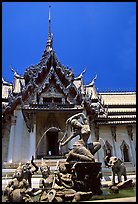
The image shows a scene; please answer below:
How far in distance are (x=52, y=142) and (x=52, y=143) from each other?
73 millimetres

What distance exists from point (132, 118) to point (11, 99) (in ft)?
29.6

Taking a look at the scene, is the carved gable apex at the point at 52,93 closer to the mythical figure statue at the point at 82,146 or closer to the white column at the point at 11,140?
the white column at the point at 11,140

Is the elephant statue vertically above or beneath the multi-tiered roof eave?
beneath

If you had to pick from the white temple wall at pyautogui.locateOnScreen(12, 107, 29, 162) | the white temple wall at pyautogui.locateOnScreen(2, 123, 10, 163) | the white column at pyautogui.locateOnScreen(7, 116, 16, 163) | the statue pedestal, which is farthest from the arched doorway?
the statue pedestal

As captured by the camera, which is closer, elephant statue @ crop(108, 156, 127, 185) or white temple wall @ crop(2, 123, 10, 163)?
elephant statue @ crop(108, 156, 127, 185)

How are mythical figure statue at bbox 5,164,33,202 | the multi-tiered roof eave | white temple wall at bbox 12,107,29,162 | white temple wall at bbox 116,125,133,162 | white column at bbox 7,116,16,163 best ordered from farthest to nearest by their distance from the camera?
white temple wall at bbox 116,125,133,162 → the multi-tiered roof eave → white temple wall at bbox 12,107,29,162 → white column at bbox 7,116,16,163 → mythical figure statue at bbox 5,164,33,202

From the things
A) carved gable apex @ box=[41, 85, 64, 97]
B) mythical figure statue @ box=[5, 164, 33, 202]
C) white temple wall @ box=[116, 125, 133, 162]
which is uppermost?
carved gable apex @ box=[41, 85, 64, 97]

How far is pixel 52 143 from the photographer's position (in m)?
16.8

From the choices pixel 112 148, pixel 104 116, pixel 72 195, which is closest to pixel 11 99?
pixel 104 116

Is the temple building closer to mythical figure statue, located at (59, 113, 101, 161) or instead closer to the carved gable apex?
the carved gable apex

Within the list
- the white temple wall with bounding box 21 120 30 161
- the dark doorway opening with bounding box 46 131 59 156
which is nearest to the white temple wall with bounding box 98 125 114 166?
the dark doorway opening with bounding box 46 131 59 156

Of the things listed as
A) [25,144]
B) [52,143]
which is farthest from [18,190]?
[52,143]

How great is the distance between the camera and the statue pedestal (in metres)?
6.10

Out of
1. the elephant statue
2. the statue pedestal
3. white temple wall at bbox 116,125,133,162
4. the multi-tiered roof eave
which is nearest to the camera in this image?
the statue pedestal
